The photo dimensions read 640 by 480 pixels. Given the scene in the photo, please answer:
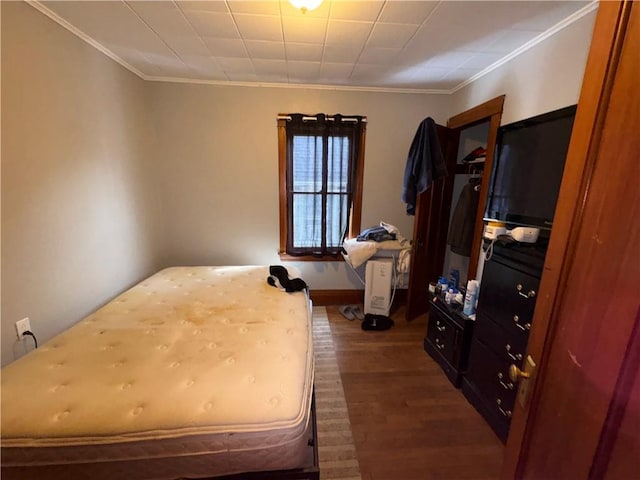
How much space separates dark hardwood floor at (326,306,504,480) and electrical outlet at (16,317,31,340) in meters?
1.99

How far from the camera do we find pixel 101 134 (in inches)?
84.2

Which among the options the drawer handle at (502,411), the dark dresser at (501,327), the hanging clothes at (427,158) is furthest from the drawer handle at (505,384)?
the hanging clothes at (427,158)

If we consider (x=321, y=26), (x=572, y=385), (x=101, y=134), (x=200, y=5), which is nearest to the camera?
(x=572, y=385)

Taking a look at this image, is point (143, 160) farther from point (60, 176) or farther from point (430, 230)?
point (430, 230)

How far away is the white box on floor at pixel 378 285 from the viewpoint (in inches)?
114

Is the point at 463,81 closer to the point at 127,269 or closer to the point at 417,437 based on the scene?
the point at 417,437

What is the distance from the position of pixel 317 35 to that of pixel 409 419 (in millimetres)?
2627

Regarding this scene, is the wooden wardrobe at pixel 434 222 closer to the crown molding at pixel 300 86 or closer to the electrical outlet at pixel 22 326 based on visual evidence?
the crown molding at pixel 300 86

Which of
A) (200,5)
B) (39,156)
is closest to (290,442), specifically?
(39,156)

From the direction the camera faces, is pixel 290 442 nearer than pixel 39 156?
Yes

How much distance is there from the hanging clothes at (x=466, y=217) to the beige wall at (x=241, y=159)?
0.68 m

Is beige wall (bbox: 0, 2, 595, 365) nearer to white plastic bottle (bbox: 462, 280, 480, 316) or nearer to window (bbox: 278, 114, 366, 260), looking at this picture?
window (bbox: 278, 114, 366, 260)

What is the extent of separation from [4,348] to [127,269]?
3.43ft

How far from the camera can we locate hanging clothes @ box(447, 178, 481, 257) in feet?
8.44
